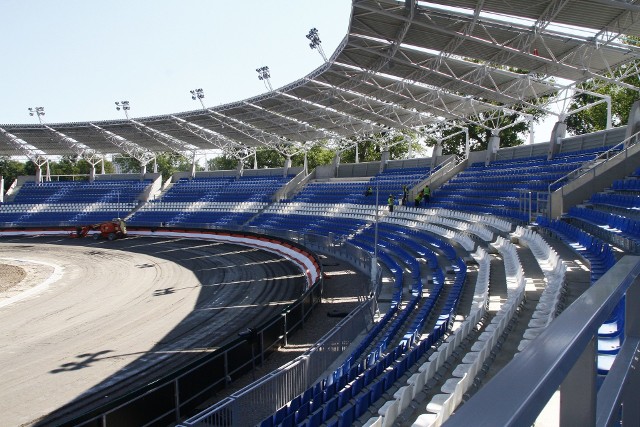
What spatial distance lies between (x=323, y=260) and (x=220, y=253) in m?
9.07

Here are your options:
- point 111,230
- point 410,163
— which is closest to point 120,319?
point 111,230

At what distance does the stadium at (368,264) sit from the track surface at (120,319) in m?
0.11

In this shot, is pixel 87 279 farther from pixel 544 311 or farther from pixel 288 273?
pixel 544 311

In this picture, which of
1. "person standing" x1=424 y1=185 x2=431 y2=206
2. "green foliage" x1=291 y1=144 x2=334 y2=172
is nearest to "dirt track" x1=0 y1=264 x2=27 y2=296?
"person standing" x1=424 y1=185 x2=431 y2=206

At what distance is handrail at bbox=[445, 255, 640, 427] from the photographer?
1.02 metres

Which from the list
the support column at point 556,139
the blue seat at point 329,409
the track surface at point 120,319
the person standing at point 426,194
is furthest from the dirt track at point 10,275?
the support column at point 556,139

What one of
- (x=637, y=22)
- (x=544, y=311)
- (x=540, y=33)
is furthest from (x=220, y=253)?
(x=544, y=311)

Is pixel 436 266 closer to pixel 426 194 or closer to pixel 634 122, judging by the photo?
pixel 634 122

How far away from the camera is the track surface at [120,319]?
12.1 meters

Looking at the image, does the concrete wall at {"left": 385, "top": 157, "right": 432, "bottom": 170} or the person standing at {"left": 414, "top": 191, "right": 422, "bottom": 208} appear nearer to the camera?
the person standing at {"left": 414, "top": 191, "right": 422, "bottom": 208}

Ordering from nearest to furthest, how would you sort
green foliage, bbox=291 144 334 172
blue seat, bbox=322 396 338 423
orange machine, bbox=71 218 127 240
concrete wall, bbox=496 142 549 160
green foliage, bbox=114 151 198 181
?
1. blue seat, bbox=322 396 338 423
2. concrete wall, bbox=496 142 549 160
3. orange machine, bbox=71 218 127 240
4. green foliage, bbox=291 144 334 172
5. green foliage, bbox=114 151 198 181

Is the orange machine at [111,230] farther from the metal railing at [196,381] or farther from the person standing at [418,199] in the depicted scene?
the metal railing at [196,381]

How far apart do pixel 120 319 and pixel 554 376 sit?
18.7 meters

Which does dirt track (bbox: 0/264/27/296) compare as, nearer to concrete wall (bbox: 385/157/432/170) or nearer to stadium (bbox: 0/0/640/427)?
stadium (bbox: 0/0/640/427)
